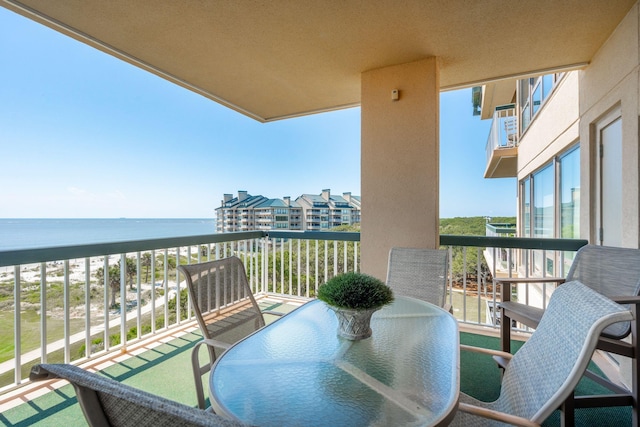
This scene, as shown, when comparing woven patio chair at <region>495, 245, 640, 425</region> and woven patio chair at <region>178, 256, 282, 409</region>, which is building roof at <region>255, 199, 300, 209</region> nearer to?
woven patio chair at <region>178, 256, 282, 409</region>

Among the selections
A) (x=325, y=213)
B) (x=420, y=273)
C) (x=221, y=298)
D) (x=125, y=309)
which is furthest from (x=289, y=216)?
(x=221, y=298)

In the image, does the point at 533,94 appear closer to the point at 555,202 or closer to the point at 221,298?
the point at 555,202

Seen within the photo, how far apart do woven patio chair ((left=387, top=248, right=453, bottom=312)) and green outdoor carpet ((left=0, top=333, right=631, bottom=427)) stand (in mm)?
595

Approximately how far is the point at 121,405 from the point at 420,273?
8.70 ft

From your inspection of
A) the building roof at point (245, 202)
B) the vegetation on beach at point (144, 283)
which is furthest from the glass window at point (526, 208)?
the building roof at point (245, 202)

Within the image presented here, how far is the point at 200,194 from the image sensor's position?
21.7m

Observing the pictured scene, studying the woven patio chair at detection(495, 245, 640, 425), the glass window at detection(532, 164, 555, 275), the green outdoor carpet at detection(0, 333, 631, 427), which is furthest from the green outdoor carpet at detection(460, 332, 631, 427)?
the glass window at detection(532, 164, 555, 275)

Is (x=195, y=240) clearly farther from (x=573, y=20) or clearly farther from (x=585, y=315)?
(x=573, y=20)

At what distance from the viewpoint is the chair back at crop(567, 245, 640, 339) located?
2030mm

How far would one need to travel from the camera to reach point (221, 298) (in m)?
2.06

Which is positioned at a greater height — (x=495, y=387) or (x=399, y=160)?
(x=399, y=160)

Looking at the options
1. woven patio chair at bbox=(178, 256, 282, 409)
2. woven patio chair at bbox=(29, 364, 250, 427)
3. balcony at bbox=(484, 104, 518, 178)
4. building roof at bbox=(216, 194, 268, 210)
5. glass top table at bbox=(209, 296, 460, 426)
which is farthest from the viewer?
balcony at bbox=(484, 104, 518, 178)

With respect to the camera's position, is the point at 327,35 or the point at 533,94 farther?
the point at 533,94

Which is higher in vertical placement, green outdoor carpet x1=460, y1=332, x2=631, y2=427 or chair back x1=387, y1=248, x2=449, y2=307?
chair back x1=387, y1=248, x2=449, y2=307
